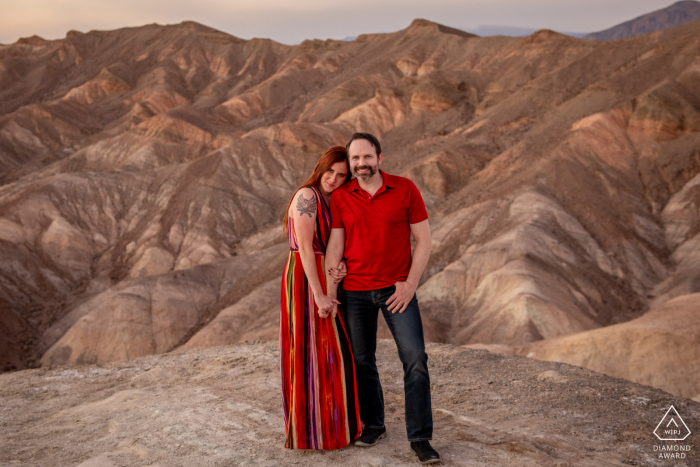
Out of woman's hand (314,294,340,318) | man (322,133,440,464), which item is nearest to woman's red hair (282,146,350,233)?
man (322,133,440,464)

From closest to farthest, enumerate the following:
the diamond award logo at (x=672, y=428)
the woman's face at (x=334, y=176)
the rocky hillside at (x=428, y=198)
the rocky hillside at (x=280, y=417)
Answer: the woman's face at (x=334, y=176) < the rocky hillside at (x=280, y=417) < the diamond award logo at (x=672, y=428) < the rocky hillside at (x=428, y=198)

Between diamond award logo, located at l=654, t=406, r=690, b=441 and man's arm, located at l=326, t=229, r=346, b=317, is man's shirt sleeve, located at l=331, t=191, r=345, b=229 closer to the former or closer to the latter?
man's arm, located at l=326, t=229, r=346, b=317

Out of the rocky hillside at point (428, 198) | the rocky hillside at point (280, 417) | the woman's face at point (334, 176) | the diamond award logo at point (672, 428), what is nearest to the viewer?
the woman's face at point (334, 176)

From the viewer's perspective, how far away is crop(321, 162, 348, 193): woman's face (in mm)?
4027

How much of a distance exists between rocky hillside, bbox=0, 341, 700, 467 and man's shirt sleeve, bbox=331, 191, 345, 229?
1.71 meters

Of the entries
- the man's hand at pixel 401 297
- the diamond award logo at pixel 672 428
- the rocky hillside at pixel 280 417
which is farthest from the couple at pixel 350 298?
the diamond award logo at pixel 672 428

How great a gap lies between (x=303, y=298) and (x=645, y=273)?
2260 centimetres

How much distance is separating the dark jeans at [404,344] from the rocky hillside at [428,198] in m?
10.1

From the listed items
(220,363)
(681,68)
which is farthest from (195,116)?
(220,363)

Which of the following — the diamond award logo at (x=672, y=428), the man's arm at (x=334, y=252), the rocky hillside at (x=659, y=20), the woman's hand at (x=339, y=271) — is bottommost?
the diamond award logo at (x=672, y=428)

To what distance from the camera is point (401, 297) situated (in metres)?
3.81

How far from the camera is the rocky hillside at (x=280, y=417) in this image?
4160 millimetres

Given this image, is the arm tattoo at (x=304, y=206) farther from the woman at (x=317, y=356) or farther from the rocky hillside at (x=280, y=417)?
the rocky hillside at (x=280, y=417)

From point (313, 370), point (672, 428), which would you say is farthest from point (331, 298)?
point (672, 428)
